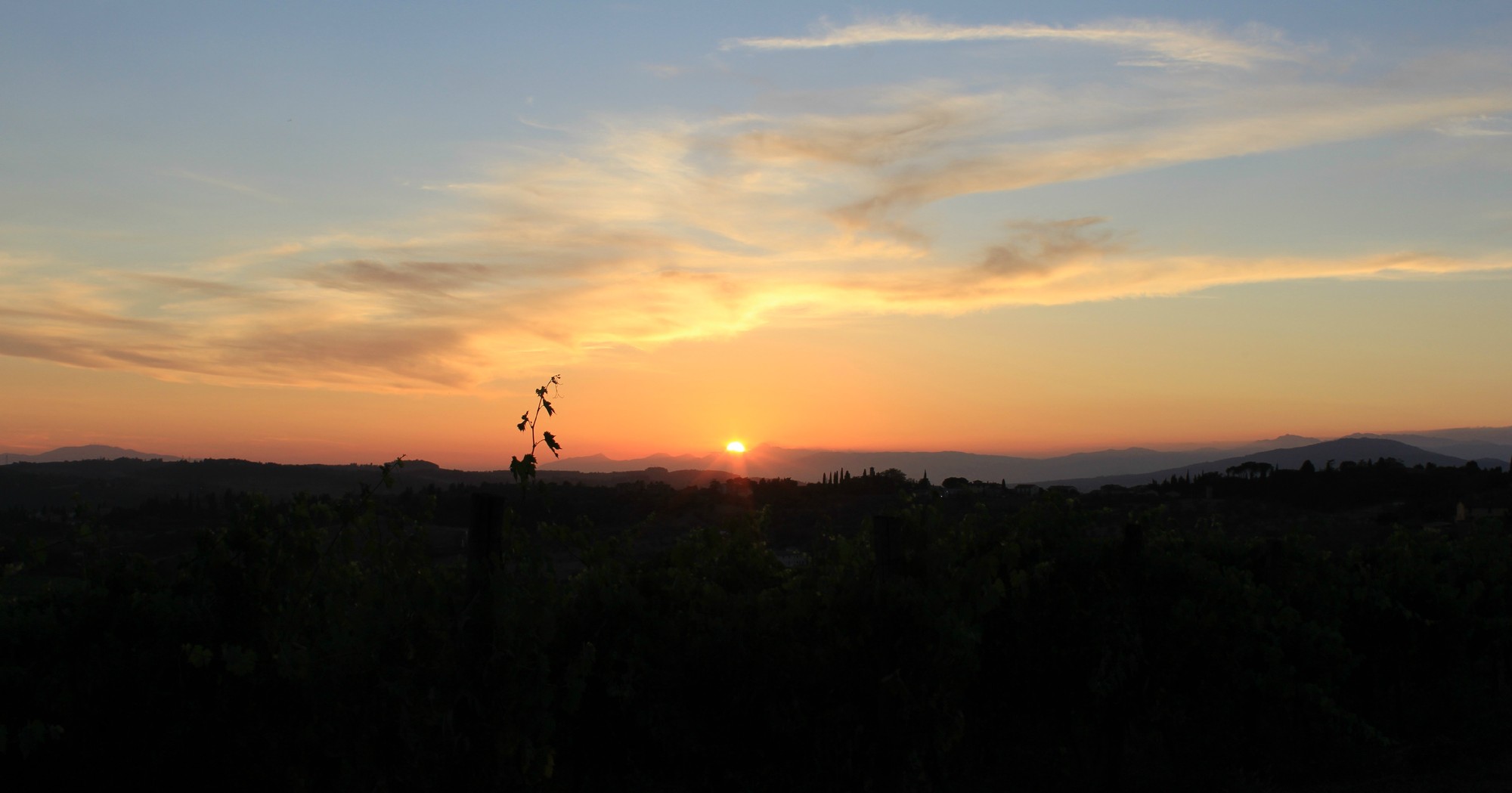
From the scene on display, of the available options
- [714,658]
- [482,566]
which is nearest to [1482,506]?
[714,658]

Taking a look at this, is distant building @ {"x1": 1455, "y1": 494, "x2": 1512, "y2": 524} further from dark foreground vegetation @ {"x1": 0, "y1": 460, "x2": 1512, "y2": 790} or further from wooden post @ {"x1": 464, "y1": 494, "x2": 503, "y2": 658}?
wooden post @ {"x1": 464, "y1": 494, "x2": 503, "y2": 658}

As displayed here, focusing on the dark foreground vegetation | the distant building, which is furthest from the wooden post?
the distant building

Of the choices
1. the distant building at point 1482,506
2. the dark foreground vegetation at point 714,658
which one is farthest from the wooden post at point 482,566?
the distant building at point 1482,506

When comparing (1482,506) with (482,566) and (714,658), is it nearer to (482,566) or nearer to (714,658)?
(714,658)

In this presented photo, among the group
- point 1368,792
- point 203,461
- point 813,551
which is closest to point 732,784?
point 813,551

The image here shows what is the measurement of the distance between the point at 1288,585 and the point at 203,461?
406 feet

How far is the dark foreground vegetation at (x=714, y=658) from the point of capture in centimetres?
524

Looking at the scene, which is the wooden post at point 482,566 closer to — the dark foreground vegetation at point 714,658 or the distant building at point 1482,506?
the dark foreground vegetation at point 714,658

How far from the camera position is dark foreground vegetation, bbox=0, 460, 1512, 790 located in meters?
5.24

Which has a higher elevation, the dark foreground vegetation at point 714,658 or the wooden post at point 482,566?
the wooden post at point 482,566

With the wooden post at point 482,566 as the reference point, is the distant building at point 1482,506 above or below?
below

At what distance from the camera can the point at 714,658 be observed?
6.95 meters

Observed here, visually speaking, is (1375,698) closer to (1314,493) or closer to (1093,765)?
(1093,765)

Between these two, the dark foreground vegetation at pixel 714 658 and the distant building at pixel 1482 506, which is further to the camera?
the distant building at pixel 1482 506
